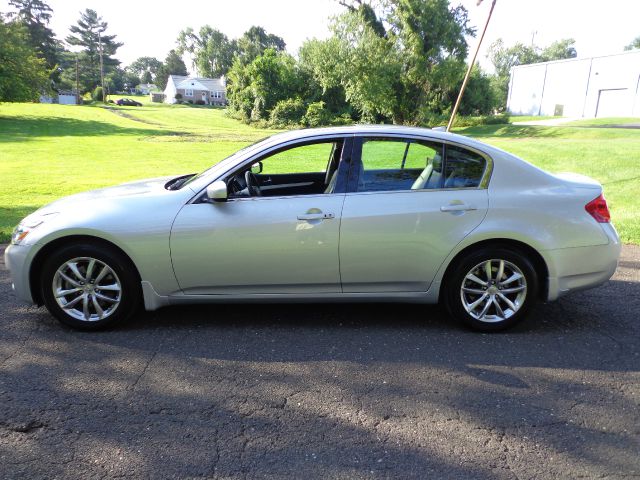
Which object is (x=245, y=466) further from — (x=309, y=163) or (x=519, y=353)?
(x=309, y=163)

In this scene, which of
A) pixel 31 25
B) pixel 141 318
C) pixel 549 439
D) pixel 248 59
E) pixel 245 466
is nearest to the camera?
pixel 245 466

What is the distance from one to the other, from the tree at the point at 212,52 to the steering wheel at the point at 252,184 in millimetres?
128261

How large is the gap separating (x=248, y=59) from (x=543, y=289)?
78.1 metres

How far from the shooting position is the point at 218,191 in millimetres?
3906

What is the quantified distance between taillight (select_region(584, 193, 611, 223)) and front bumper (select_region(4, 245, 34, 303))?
14.7 feet

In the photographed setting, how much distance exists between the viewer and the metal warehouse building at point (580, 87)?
49.6 meters

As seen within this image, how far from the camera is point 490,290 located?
13.5ft

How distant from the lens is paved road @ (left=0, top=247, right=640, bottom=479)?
2.58 meters

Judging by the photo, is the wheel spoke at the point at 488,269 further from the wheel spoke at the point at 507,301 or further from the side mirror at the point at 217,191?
the side mirror at the point at 217,191

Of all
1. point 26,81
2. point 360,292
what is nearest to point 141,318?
point 360,292

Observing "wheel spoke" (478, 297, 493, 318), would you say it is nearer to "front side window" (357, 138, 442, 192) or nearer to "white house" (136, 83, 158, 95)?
"front side window" (357, 138, 442, 192)

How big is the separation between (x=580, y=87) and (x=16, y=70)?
55927mm

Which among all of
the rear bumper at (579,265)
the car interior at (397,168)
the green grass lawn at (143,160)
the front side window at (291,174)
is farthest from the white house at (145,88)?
the rear bumper at (579,265)

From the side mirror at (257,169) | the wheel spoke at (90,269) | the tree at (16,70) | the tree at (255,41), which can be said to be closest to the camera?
the wheel spoke at (90,269)
